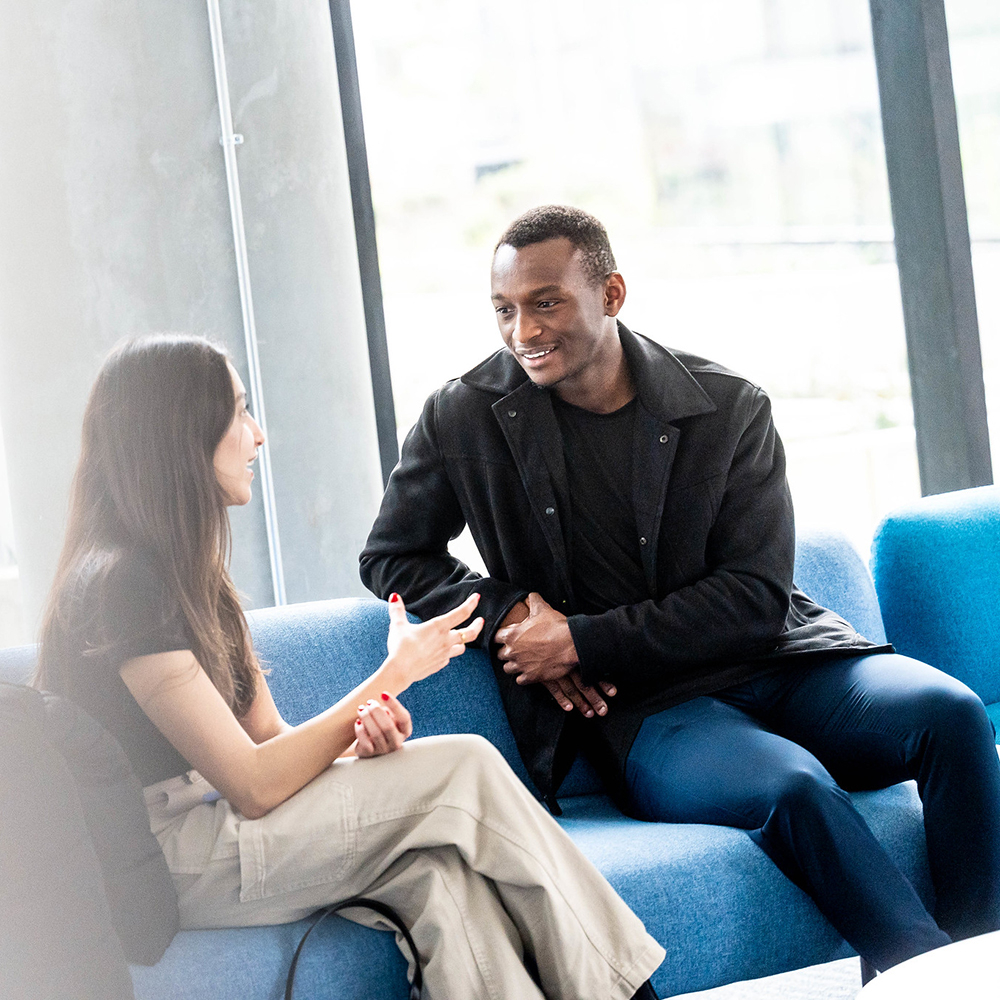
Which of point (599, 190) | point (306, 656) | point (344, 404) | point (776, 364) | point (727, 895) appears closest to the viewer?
point (727, 895)

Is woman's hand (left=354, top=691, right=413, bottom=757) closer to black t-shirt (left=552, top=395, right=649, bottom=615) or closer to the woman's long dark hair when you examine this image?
the woman's long dark hair

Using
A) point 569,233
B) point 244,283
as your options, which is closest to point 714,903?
point 569,233

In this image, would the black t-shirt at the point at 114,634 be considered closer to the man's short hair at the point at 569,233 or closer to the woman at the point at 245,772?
the woman at the point at 245,772

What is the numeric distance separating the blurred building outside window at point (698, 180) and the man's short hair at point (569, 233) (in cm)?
67

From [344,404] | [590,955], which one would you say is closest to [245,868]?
[590,955]

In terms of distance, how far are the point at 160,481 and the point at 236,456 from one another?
0.13 m

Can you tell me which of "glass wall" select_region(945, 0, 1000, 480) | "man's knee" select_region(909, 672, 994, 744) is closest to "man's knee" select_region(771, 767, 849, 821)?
"man's knee" select_region(909, 672, 994, 744)

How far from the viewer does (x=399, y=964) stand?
156cm

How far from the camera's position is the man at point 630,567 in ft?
6.33

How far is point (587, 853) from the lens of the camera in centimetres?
177

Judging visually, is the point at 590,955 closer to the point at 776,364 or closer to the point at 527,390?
the point at 527,390

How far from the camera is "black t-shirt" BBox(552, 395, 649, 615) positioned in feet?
6.92

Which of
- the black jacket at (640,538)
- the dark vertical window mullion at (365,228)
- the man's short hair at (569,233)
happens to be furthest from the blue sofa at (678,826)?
the dark vertical window mullion at (365,228)

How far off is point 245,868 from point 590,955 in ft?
1.50
